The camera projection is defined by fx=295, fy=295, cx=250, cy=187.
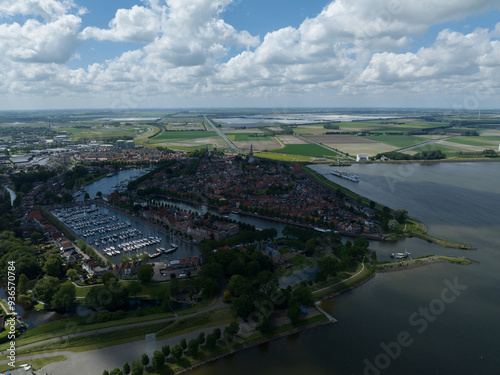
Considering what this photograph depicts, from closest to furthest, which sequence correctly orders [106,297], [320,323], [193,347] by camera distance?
[193,347] → [320,323] → [106,297]

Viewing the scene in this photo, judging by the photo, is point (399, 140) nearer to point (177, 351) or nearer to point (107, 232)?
point (107, 232)

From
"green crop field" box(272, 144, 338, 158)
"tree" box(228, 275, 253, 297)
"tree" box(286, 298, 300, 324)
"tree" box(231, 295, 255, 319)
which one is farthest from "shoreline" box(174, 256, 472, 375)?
"green crop field" box(272, 144, 338, 158)

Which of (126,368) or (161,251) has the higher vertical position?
(161,251)

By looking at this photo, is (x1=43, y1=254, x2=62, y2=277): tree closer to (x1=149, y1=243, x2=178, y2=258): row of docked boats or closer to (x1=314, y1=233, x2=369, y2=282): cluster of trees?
(x1=149, y1=243, x2=178, y2=258): row of docked boats

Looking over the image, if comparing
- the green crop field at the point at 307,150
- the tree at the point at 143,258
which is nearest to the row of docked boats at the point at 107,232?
the tree at the point at 143,258

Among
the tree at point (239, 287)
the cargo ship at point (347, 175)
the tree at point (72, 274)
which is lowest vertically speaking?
the tree at point (72, 274)

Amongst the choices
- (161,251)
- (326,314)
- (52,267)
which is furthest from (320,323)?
(52,267)

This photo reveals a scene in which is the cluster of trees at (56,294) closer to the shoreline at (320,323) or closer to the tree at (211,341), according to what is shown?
the shoreline at (320,323)
